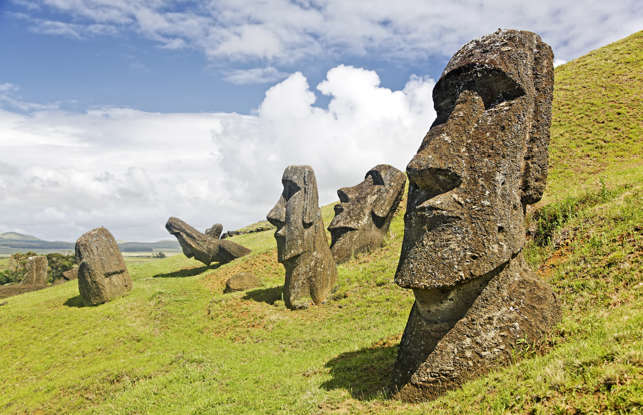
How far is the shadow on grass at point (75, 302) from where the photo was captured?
19.3 metres

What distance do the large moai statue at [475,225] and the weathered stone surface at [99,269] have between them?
17.2m

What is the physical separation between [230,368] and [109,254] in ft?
42.2

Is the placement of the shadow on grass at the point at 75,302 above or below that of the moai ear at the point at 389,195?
below

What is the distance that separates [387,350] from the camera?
868 centimetres

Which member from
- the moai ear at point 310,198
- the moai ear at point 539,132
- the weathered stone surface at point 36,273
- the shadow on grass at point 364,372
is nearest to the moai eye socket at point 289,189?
the moai ear at point 310,198

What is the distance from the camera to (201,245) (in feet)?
83.9

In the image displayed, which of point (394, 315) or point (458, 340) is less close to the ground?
point (458, 340)

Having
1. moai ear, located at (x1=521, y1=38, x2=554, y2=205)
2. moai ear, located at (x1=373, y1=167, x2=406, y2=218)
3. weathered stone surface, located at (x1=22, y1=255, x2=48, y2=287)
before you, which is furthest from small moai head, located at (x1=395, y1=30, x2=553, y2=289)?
weathered stone surface, located at (x1=22, y1=255, x2=48, y2=287)

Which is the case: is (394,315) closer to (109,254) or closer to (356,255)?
(356,255)

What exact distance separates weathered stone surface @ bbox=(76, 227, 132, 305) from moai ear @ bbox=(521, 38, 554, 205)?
1898 centimetres

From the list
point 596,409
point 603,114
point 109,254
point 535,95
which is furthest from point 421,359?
point 603,114

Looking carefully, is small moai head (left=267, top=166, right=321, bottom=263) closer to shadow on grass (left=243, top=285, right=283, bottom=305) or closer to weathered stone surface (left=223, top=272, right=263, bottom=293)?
shadow on grass (left=243, top=285, right=283, bottom=305)

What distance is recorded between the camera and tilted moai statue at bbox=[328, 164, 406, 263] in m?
20.5

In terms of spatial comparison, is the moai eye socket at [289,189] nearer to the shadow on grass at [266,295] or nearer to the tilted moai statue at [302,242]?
the tilted moai statue at [302,242]
